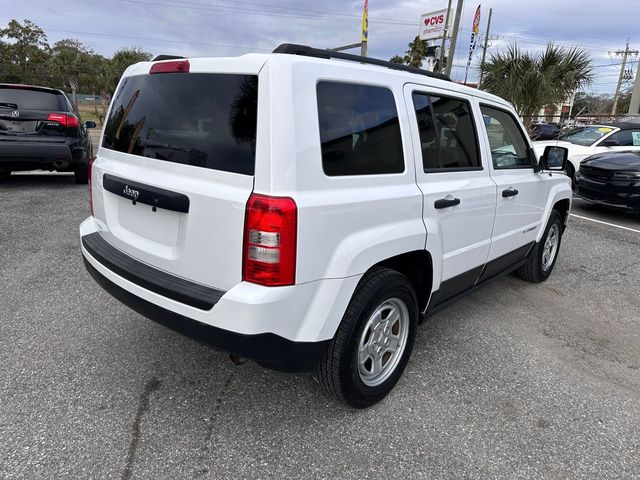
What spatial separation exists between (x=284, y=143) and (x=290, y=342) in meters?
0.89

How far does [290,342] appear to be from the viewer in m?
2.09

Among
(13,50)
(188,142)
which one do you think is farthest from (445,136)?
(13,50)

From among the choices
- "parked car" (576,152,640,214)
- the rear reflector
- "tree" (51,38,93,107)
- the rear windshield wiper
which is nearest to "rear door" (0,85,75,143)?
the rear reflector

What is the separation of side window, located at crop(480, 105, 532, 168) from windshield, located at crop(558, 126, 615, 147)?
326 inches

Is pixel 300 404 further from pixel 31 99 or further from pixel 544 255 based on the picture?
pixel 31 99

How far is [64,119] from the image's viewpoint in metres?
7.37

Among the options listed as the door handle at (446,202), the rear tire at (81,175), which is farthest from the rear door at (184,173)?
the rear tire at (81,175)

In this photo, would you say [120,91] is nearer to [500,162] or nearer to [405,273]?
[405,273]

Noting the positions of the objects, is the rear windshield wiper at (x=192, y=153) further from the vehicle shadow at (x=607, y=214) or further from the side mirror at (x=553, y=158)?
the vehicle shadow at (x=607, y=214)

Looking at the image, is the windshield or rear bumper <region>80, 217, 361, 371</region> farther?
the windshield

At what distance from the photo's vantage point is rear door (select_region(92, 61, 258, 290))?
205 cm

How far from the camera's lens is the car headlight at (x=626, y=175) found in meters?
7.51

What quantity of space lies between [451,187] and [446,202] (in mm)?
160

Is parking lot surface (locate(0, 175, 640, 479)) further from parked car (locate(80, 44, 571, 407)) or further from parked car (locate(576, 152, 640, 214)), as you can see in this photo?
parked car (locate(576, 152, 640, 214))
